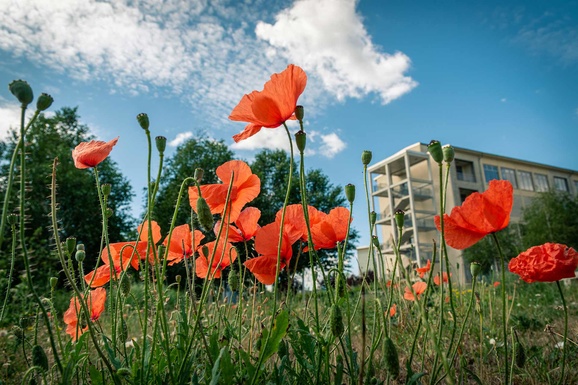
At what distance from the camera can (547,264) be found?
1.07 meters

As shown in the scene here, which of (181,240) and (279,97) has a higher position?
(279,97)

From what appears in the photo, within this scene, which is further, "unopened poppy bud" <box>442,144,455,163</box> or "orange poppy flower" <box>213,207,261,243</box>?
"orange poppy flower" <box>213,207,261,243</box>

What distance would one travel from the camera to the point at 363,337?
0.62 metres

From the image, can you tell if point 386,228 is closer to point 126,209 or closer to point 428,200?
point 428,200

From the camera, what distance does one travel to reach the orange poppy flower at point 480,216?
885 millimetres

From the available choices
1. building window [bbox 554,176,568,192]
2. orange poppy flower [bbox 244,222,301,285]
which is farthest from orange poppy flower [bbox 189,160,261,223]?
building window [bbox 554,176,568,192]

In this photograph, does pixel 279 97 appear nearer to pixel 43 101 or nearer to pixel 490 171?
pixel 43 101

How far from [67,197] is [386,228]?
20420 millimetres

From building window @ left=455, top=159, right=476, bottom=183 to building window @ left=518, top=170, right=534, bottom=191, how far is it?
3994 millimetres

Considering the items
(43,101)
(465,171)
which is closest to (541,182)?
(465,171)

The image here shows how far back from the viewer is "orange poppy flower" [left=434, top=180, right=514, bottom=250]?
0.89 m

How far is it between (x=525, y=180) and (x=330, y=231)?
31.7 meters

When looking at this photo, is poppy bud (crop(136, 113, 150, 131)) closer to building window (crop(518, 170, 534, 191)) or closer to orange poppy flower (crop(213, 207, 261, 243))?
orange poppy flower (crop(213, 207, 261, 243))

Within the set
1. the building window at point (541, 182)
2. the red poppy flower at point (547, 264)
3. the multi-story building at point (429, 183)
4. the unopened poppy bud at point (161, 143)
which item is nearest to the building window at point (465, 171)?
the multi-story building at point (429, 183)
